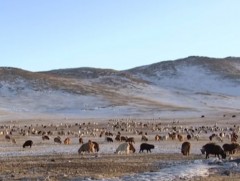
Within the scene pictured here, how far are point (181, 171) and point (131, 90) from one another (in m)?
106

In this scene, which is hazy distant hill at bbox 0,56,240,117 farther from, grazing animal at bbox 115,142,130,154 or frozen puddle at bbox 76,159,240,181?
frozen puddle at bbox 76,159,240,181

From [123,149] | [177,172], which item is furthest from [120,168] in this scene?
[123,149]

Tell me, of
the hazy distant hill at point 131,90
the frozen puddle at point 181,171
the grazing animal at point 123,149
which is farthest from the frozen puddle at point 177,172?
the hazy distant hill at point 131,90

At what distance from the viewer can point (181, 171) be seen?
62.5ft

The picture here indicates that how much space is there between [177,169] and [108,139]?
58.1ft

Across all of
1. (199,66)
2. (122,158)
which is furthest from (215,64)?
(122,158)

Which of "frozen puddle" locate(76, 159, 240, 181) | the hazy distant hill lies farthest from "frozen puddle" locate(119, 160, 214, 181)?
the hazy distant hill

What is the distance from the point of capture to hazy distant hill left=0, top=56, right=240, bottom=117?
310ft

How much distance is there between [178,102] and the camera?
111062mm

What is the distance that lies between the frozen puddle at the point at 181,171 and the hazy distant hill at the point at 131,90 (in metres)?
61.8

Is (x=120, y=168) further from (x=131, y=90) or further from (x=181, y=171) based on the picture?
(x=131, y=90)

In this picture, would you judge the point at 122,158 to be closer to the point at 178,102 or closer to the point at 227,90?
the point at 178,102

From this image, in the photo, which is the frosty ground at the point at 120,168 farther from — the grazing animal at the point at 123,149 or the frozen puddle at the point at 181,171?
the grazing animal at the point at 123,149

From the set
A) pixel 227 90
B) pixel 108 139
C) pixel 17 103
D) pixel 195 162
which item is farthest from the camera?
pixel 227 90
